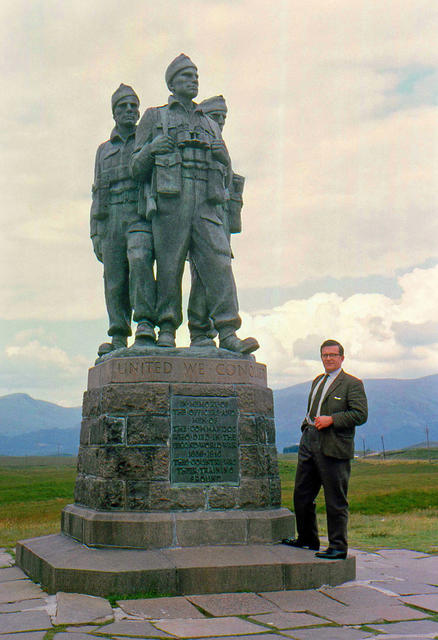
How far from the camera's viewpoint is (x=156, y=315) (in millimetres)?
7977

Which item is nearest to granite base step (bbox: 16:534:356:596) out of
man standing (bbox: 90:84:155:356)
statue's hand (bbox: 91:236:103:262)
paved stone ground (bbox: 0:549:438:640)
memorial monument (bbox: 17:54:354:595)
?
memorial monument (bbox: 17:54:354:595)

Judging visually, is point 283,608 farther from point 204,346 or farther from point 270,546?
point 204,346

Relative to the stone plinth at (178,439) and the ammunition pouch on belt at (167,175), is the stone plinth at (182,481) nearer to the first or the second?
the stone plinth at (178,439)

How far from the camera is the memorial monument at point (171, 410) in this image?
615 centimetres

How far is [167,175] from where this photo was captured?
768 cm

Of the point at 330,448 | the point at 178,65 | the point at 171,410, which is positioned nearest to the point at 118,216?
the point at 178,65

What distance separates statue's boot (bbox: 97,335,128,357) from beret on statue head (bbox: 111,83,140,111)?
9.42 ft

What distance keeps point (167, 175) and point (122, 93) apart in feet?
5.20

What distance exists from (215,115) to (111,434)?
4354mm

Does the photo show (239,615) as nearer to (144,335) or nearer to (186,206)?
(144,335)

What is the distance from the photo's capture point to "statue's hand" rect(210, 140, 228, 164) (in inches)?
311

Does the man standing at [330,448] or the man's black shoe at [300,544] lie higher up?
the man standing at [330,448]

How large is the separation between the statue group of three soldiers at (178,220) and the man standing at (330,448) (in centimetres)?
129

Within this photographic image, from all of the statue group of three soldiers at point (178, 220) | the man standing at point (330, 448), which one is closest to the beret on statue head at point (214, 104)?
the statue group of three soldiers at point (178, 220)
